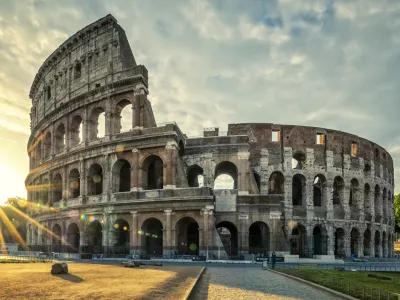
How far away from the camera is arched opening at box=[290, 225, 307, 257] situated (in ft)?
122

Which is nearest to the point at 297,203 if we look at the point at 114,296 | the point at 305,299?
the point at 305,299

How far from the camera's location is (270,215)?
1287 inches

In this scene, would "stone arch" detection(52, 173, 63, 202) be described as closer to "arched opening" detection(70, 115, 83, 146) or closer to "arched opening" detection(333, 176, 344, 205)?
"arched opening" detection(70, 115, 83, 146)

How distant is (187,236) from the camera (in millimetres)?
34188

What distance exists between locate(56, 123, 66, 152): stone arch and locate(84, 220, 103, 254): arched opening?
9.48 m

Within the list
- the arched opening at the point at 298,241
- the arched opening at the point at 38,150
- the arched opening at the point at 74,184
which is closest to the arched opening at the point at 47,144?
the arched opening at the point at 38,150

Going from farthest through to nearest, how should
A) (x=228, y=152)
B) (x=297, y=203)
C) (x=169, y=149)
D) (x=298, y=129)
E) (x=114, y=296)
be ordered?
(x=297, y=203) < (x=298, y=129) < (x=228, y=152) < (x=169, y=149) < (x=114, y=296)

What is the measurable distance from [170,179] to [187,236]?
565 cm

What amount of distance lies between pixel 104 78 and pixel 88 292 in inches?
1059

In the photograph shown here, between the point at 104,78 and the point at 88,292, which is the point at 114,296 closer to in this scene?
the point at 88,292

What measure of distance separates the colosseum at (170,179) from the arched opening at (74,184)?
0.21 metres

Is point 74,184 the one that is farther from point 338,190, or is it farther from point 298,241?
point 338,190

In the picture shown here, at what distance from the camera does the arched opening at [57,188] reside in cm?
3991

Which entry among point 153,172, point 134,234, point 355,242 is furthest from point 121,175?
point 355,242
